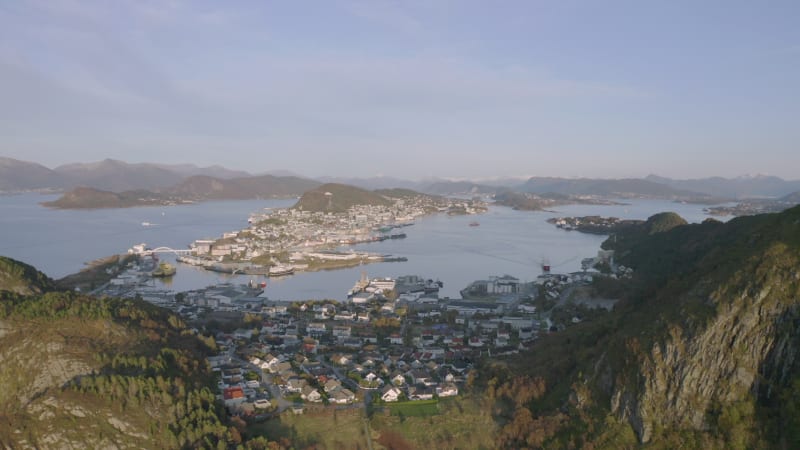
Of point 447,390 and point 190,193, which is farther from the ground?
point 190,193

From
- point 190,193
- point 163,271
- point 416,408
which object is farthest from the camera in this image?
point 190,193

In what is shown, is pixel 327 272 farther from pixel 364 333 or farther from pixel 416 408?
pixel 416 408

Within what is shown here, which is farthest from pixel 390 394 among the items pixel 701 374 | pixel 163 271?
pixel 163 271

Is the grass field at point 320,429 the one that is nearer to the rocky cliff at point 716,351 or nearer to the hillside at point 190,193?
the rocky cliff at point 716,351

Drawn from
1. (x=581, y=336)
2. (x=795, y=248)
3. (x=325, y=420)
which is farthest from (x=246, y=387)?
(x=795, y=248)

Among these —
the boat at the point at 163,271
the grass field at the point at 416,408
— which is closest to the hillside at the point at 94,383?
the grass field at the point at 416,408

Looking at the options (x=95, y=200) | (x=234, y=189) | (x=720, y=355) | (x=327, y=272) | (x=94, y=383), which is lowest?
(x=327, y=272)

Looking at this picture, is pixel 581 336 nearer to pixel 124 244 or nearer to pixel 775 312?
pixel 775 312
